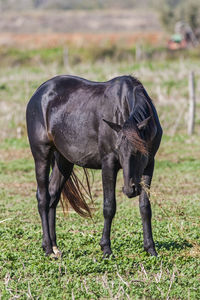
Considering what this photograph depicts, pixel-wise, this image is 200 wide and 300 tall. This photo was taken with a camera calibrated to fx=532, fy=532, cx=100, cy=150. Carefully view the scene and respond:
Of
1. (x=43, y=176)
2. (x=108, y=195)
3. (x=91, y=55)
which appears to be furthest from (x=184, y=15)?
(x=108, y=195)

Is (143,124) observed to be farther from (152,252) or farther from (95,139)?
(152,252)

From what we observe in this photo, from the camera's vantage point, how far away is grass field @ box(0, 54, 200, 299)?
4.90 m

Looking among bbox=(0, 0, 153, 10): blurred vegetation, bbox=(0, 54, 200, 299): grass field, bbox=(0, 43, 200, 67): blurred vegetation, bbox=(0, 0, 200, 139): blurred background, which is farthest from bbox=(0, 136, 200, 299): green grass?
bbox=(0, 0, 153, 10): blurred vegetation

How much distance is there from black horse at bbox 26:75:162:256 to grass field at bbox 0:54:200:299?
33 centimetres

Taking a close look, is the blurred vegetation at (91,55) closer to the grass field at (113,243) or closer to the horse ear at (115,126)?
the grass field at (113,243)

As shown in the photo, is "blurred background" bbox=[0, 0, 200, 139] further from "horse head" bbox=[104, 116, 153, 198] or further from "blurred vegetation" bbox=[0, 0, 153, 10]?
"blurred vegetation" bbox=[0, 0, 153, 10]

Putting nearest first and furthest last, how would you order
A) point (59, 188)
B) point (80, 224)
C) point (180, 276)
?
point (180, 276), point (59, 188), point (80, 224)

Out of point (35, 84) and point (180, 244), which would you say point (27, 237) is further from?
point (35, 84)

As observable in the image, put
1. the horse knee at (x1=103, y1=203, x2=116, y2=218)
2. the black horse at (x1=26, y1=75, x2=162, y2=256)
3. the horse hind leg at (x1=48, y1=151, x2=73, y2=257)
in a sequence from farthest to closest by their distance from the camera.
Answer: the horse hind leg at (x1=48, y1=151, x2=73, y2=257), the horse knee at (x1=103, y1=203, x2=116, y2=218), the black horse at (x1=26, y1=75, x2=162, y2=256)

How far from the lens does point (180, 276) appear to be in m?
5.24

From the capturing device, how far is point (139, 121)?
213 inches

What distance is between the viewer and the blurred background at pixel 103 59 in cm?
1719

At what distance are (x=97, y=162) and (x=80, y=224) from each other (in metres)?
1.88

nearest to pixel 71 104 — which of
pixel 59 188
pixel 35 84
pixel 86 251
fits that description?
pixel 59 188
